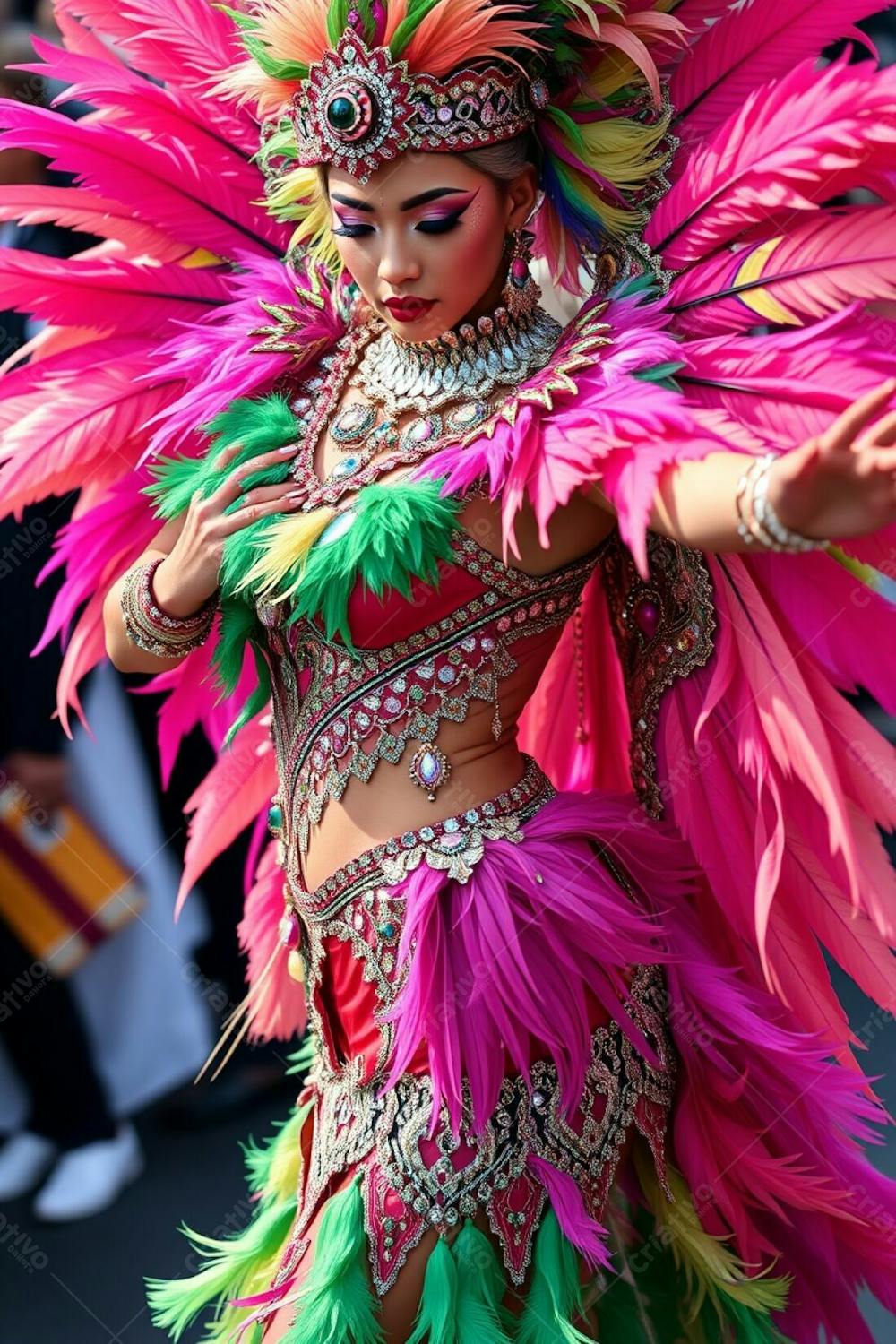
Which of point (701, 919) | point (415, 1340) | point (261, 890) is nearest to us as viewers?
point (415, 1340)

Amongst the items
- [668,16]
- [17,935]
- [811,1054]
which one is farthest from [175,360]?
[17,935]

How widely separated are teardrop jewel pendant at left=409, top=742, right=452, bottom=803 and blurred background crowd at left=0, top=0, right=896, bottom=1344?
1.55 m

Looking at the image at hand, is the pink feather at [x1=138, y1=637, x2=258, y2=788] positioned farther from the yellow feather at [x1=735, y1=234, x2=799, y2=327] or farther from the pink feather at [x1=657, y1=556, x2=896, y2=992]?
the yellow feather at [x1=735, y1=234, x2=799, y2=327]

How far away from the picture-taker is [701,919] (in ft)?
6.63

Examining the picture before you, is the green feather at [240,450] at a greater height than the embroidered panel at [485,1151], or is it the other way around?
the green feather at [240,450]

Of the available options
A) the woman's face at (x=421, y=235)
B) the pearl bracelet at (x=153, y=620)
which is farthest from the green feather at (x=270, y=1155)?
the woman's face at (x=421, y=235)

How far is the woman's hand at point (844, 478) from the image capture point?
1.40 meters

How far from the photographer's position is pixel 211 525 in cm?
190

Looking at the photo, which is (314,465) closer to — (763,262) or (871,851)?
(763,262)

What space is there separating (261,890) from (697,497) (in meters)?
0.98

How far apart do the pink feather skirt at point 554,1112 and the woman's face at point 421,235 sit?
1.79ft

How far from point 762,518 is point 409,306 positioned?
1.63ft

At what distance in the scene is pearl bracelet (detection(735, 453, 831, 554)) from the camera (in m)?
1.50

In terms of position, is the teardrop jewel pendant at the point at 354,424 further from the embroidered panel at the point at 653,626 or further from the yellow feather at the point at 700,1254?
the yellow feather at the point at 700,1254
